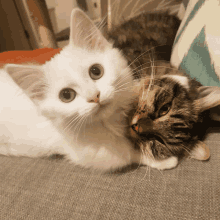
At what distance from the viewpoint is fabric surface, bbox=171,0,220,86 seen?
20.9 inches

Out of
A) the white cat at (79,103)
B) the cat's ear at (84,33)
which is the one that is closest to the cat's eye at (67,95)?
the white cat at (79,103)

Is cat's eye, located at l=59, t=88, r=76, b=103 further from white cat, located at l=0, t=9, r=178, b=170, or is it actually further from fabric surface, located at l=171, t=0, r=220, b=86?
fabric surface, located at l=171, t=0, r=220, b=86

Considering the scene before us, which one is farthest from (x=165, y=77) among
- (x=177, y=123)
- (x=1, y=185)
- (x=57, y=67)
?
(x=1, y=185)

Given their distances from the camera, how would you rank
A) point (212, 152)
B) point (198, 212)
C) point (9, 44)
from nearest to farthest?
1. point (198, 212)
2. point (212, 152)
3. point (9, 44)

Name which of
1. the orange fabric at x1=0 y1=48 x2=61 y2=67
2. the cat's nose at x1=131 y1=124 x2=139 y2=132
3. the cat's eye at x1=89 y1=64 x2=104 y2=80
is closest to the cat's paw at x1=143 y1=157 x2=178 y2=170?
the cat's nose at x1=131 y1=124 x2=139 y2=132

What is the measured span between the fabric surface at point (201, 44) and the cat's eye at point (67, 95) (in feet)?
1.54

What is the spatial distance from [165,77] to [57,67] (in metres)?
0.42

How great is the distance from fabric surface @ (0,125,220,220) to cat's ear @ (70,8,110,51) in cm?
47

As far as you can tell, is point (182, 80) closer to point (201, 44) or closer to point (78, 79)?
point (201, 44)

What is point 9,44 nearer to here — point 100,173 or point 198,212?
point 100,173

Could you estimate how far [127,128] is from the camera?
0.64 meters

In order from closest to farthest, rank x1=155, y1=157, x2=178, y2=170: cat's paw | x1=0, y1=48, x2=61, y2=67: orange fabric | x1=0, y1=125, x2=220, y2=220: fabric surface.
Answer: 1. x1=0, y1=125, x2=220, y2=220: fabric surface
2. x1=155, y1=157, x2=178, y2=170: cat's paw
3. x1=0, y1=48, x2=61, y2=67: orange fabric

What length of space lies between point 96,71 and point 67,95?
0.40 ft

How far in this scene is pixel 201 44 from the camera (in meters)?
0.58
